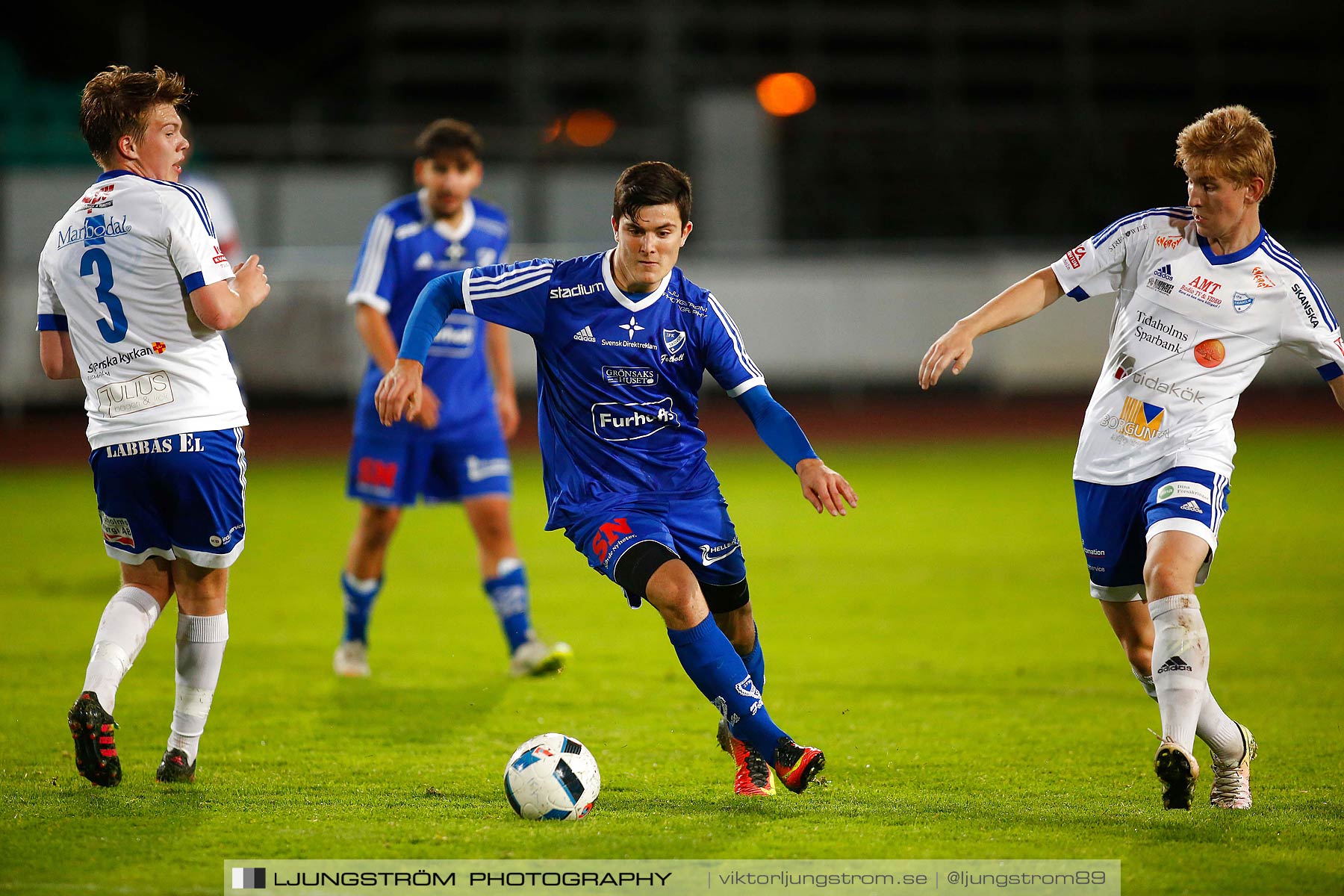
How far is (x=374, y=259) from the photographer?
259 inches

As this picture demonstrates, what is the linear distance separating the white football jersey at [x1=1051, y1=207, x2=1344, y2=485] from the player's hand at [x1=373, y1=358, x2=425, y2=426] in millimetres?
2163

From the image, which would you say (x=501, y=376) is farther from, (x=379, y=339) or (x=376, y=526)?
(x=376, y=526)

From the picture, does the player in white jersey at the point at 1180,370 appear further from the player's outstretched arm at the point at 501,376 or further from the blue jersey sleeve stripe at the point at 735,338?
the player's outstretched arm at the point at 501,376

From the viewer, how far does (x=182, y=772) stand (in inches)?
178

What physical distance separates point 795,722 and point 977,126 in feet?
72.0

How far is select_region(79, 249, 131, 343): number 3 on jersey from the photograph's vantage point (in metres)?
4.29

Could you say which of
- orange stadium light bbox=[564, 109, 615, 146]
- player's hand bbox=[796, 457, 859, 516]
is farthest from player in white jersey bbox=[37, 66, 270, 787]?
orange stadium light bbox=[564, 109, 615, 146]

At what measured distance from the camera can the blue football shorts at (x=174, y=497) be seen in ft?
14.1

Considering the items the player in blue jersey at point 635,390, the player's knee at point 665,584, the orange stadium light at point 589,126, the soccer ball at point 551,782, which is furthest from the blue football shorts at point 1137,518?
the orange stadium light at point 589,126

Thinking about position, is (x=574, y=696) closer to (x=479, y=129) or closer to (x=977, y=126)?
(x=479, y=129)

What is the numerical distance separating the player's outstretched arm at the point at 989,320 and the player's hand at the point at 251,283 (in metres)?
2.14

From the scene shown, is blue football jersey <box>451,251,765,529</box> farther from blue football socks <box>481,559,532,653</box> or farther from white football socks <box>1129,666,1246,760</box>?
blue football socks <box>481,559,532,653</box>

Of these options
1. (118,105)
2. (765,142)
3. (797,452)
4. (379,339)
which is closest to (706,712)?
(797,452)

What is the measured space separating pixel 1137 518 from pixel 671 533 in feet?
4.99
